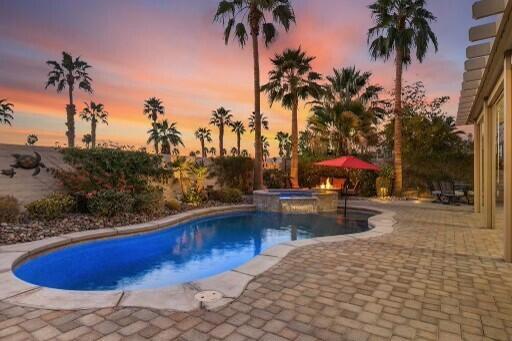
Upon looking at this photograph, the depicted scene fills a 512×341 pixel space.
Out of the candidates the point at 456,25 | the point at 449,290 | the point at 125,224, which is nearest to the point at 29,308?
the point at 449,290

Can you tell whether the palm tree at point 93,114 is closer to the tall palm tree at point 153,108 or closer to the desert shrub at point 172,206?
the tall palm tree at point 153,108

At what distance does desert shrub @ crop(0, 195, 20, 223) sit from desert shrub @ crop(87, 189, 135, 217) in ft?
5.20

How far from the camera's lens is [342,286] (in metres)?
3.42

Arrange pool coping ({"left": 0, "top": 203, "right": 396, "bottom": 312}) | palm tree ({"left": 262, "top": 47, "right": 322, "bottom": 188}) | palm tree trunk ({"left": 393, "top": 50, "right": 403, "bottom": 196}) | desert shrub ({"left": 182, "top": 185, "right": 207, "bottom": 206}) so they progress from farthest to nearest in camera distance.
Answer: palm tree ({"left": 262, "top": 47, "right": 322, "bottom": 188}), palm tree trunk ({"left": 393, "top": 50, "right": 403, "bottom": 196}), desert shrub ({"left": 182, "top": 185, "right": 207, "bottom": 206}), pool coping ({"left": 0, "top": 203, "right": 396, "bottom": 312})

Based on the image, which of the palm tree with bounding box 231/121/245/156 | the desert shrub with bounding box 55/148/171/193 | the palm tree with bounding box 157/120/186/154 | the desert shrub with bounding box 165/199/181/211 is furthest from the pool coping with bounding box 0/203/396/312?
the palm tree with bounding box 231/121/245/156

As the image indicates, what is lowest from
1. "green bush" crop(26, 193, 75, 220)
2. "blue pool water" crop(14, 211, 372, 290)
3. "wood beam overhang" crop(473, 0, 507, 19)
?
"blue pool water" crop(14, 211, 372, 290)

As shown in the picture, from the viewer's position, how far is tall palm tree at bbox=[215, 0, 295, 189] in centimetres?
1447

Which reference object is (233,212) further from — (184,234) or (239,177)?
(239,177)

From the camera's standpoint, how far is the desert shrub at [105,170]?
8.67 m

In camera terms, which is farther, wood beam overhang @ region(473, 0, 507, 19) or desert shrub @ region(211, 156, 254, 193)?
desert shrub @ region(211, 156, 254, 193)

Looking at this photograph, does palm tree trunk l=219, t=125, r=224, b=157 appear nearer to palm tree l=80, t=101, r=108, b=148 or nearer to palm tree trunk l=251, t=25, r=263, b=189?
palm tree l=80, t=101, r=108, b=148

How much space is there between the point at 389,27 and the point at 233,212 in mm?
11286

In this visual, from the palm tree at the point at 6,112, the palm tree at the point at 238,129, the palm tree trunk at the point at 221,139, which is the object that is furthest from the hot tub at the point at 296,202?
the palm tree at the point at 238,129

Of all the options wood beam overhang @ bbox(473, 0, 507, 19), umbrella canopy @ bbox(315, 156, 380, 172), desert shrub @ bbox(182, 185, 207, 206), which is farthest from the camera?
desert shrub @ bbox(182, 185, 207, 206)
